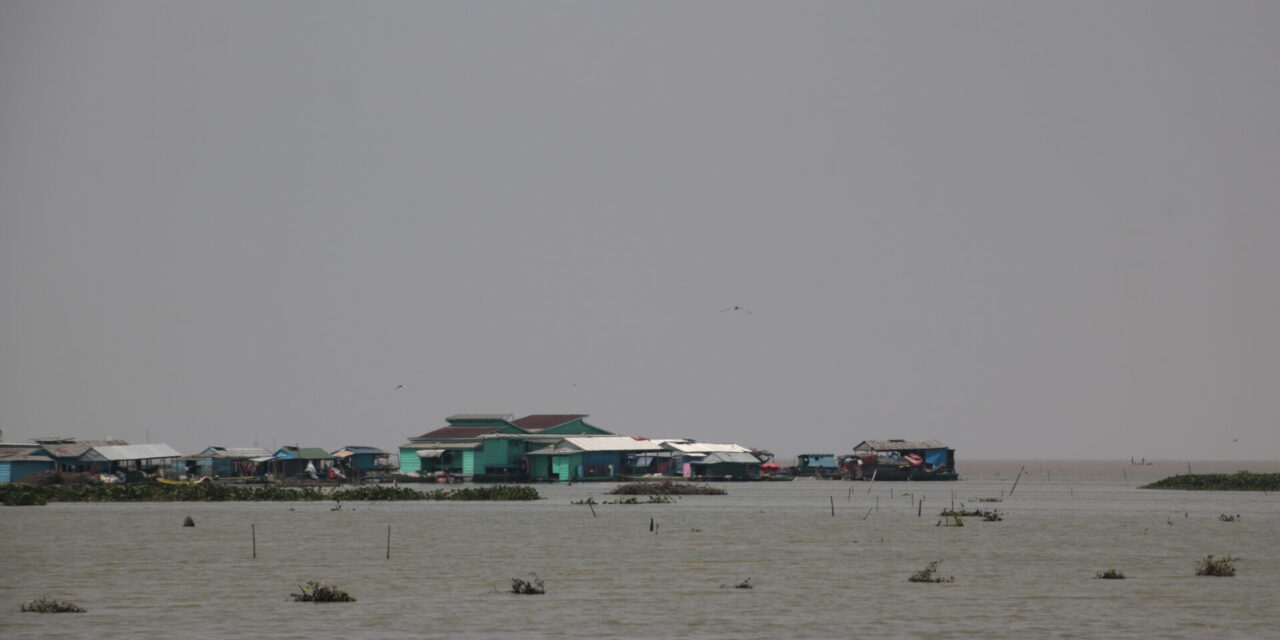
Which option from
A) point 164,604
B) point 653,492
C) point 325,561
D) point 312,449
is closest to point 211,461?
point 312,449

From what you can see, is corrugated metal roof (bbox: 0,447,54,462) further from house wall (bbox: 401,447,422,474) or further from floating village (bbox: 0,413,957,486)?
house wall (bbox: 401,447,422,474)

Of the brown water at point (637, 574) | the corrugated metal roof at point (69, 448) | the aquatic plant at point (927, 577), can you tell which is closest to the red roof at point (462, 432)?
the corrugated metal roof at point (69, 448)

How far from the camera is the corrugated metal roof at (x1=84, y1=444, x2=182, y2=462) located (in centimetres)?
12925

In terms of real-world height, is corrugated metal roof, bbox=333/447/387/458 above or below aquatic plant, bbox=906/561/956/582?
above

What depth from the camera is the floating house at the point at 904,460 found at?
508 ft

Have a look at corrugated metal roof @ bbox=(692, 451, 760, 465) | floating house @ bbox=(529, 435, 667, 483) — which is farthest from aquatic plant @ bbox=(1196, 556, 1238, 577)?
corrugated metal roof @ bbox=(692, 451, 760, 465)

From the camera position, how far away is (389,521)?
78625 millimetres

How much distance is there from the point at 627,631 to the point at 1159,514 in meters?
64.0

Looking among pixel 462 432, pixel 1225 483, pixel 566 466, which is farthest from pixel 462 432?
pixel 1225 483

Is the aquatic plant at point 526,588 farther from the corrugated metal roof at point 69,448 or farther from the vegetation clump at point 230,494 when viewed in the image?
the corrugated metal roof at point 69,448

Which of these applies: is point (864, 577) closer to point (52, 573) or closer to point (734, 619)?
point (734, 619)

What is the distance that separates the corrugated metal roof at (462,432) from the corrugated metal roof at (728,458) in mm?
23460

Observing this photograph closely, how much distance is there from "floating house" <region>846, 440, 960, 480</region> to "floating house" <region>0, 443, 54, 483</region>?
84.7 meters

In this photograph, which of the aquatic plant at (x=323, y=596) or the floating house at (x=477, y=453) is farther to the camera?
the floating house at (x=477, y=453)
